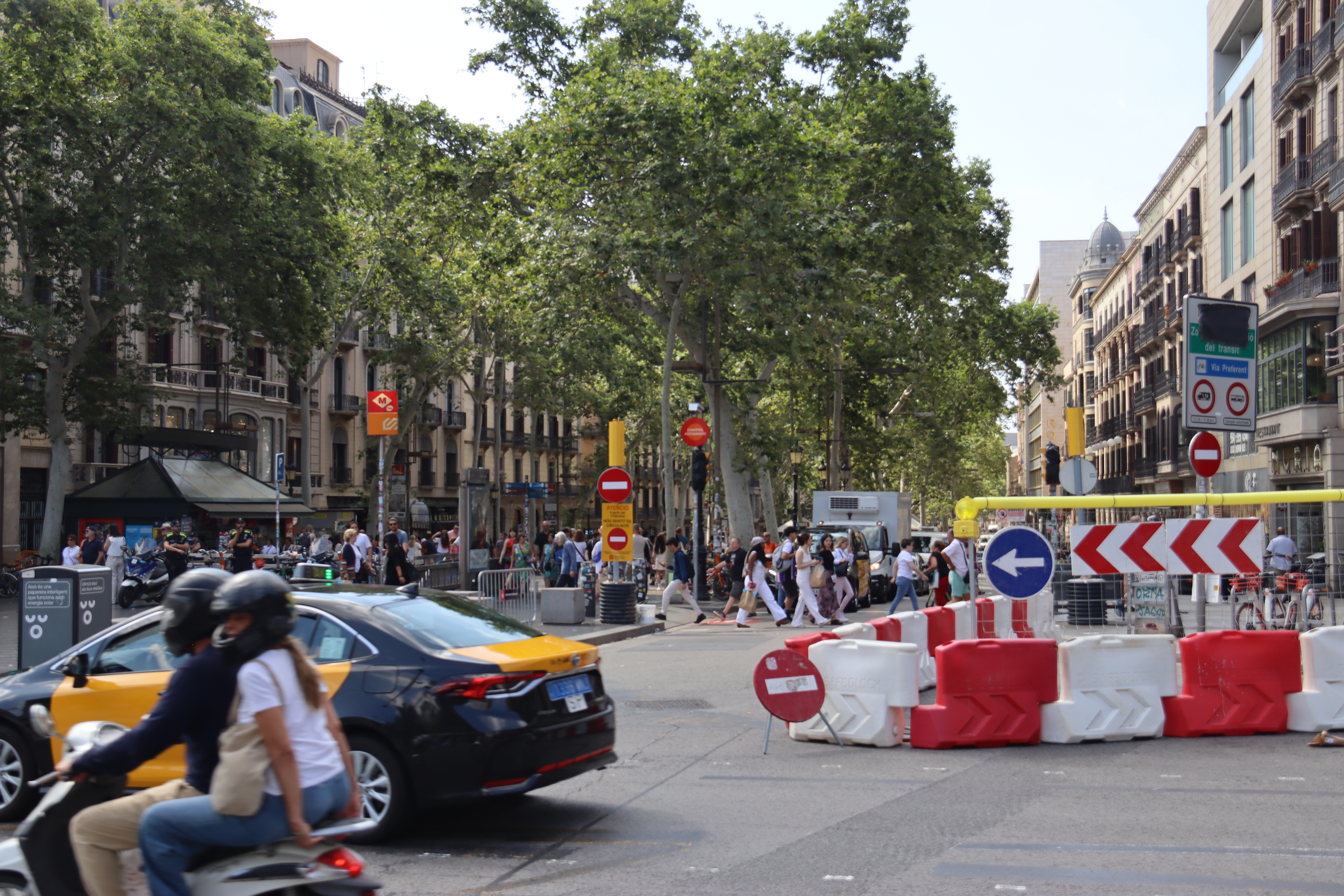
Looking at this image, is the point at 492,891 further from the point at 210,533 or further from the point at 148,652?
the point at 210,533

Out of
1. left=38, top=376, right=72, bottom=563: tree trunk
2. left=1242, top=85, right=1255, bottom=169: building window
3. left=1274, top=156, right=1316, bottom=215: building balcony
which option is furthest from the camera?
left=1242, top=85, right=1255, bottom=169: building window

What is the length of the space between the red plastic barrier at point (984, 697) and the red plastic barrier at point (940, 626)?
3411 millimetres

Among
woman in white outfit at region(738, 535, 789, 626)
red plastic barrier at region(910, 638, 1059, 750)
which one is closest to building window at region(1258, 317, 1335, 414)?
woman in white outfit at region(738, 535, 789, 626)

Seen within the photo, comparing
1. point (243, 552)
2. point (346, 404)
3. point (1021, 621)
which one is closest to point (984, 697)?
point (1021, 621)

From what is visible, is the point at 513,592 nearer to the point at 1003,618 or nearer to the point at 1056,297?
the point at 1003,618

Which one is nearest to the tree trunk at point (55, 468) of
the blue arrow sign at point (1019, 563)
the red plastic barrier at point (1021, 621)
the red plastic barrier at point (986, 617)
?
the red plastic barrier at point (986, 617)

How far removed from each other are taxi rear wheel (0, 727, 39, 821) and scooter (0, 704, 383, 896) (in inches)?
140

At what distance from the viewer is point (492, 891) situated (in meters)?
5.87

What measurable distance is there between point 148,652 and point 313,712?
12.2 ft

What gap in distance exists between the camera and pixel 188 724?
391cm

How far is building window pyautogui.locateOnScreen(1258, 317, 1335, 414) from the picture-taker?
33250mm

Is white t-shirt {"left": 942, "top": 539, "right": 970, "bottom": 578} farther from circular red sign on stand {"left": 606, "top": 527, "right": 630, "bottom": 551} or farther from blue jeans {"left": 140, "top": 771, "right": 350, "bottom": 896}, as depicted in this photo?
blue jeans {"left": 140, "top": 771, "right": 350, "bottom": 896}

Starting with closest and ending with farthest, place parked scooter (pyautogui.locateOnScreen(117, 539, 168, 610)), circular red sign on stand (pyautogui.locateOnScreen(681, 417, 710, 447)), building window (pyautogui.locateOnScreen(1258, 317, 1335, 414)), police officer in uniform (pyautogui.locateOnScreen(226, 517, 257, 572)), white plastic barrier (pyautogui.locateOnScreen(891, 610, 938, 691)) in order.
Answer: white plastic barrier (pyautogui.locateOnScreen(891, 610, 938, 691))
parked scooter (pyautogui.locateOnScreen(117, 539, 168, 610))
police officer in uniform (pyautogui.locateOnScreen(226, 517, 257, 572))
circular red sign on stand (pyautogui.locateOnScreen(681, 417, 710, 447))
building window (pyautogui.locateOnScreen(1258, 317, 1335, 414))

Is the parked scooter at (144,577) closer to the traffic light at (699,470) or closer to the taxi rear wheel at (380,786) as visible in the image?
the traffic light at (699,470)
